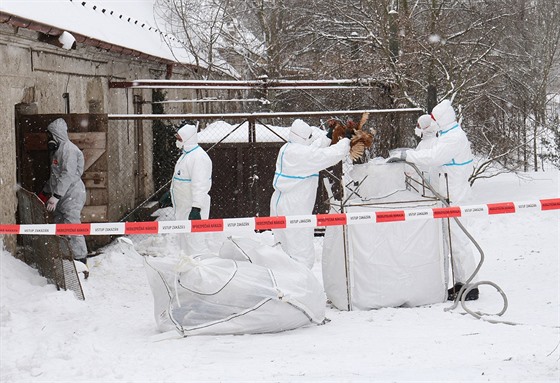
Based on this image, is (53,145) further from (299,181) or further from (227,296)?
(227,296)

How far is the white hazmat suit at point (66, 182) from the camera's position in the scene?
9.66 meters

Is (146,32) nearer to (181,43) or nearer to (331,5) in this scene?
(181,43)

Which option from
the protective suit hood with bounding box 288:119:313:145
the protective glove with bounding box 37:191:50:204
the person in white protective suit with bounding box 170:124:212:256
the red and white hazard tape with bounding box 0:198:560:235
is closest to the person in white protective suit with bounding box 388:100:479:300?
the red and white hazard tape with bounding box 0:198:560:235

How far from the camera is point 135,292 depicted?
9.29m

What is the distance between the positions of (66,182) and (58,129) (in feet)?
2.02

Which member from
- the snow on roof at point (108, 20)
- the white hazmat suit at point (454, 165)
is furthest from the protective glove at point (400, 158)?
the snow on roof at point (108, 20)

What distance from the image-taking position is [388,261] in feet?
25.7

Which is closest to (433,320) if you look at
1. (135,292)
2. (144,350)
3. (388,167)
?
(388,167)

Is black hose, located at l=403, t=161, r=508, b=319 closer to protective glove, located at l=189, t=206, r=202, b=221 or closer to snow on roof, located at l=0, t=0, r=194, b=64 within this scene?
protective glove, located at l=189, t=206, r=202, b=221

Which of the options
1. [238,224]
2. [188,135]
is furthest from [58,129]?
[238,224]

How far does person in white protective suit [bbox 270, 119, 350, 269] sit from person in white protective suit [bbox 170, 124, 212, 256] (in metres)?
1.02

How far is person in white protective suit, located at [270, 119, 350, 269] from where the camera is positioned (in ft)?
28.5

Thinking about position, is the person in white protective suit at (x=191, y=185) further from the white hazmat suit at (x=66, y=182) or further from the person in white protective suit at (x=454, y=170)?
the person in white protective suit at (x=454, y=170)

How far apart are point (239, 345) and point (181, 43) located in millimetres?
14882
